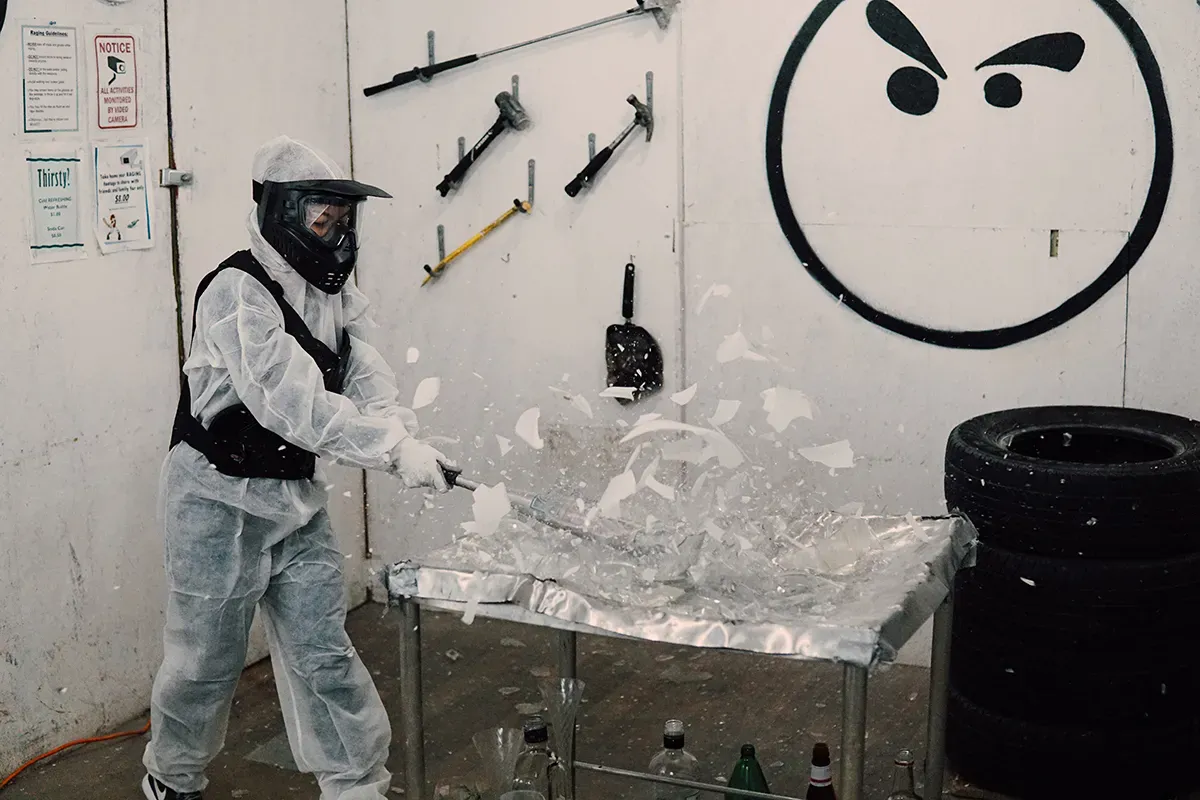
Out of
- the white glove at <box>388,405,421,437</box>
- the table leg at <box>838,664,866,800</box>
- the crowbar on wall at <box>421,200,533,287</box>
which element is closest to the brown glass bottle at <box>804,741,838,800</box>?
the table leg at <box>838,664,866,800</box>

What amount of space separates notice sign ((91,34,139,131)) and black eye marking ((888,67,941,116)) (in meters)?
1.88

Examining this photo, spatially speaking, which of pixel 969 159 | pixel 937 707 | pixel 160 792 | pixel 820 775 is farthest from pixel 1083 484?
pixel 160 792

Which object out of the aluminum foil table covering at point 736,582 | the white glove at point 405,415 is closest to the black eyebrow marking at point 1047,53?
the aluminum foil table covering at point 736,582

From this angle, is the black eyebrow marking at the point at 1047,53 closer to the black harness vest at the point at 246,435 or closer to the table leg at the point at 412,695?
the black harness vest at the point at 246,435

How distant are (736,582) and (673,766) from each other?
60 cm

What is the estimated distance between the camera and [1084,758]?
306cm

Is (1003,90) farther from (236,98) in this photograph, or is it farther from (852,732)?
(236,98)

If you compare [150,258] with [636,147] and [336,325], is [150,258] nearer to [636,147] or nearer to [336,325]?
[336,325]

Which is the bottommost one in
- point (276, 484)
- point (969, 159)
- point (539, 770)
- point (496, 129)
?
point (539, 770)

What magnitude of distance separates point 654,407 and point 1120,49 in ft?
4.98

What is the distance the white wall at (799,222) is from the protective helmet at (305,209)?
3.62ft

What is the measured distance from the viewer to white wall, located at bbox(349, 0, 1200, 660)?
347cm

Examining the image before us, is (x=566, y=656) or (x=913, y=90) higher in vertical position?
(x=913, y=90)

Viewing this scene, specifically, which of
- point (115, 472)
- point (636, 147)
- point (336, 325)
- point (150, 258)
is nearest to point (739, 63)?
point (636, 147)
